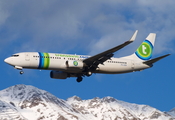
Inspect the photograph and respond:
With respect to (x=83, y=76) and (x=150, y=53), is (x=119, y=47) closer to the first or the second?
(x=83, y=76)

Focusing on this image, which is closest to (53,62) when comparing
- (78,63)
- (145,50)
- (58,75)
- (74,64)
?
(74,64)

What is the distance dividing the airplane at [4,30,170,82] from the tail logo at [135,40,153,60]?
73.0 inches

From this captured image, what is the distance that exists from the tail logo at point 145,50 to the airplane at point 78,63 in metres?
1.86

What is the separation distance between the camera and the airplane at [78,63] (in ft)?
227

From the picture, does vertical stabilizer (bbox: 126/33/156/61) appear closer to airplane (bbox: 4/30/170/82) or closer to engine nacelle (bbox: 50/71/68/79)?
airplane (bbox: 4/30/170/82)

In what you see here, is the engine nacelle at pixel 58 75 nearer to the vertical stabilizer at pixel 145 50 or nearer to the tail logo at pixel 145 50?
the vertical stabilizer at pixel 145 50

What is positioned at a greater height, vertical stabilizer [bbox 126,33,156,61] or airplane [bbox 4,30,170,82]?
vertical stabilizer [bbox 126,33,156,61]

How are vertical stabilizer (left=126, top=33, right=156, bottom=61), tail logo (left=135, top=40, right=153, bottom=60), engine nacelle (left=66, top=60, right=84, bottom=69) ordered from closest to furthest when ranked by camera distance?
1. engine nacelle (left=66, top=60, right=84, bottom=69)
2. vertical stabilizer (left=126, top=33, right=156, bottom=61)
3. tail logo (left=135, top=40, right=153, bottom=60)

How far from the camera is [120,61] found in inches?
3054

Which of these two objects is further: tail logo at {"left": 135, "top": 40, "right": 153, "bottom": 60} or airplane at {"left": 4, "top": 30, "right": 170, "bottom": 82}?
tail logo at {"left": 135, "top": 40, "right": 153, "bottom": 60}

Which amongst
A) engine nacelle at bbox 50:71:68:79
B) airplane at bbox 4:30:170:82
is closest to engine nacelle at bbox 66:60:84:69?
airplane at bbox 4:30:170:82

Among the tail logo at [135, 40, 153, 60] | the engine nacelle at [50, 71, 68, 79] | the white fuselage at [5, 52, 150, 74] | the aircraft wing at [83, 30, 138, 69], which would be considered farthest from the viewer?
the tail logo at [135, 40, 153, 60]

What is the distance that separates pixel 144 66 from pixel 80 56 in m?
14.2

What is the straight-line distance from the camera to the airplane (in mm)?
69125
